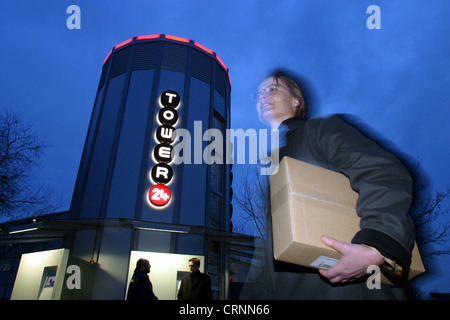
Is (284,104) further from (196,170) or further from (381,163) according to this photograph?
(196,170)

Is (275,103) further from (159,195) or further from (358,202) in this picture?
(159,195)

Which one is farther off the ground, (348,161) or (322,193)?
(348,161)

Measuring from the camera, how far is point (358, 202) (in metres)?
1.34

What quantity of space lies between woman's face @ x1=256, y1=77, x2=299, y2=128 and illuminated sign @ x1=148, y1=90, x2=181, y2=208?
1051cm

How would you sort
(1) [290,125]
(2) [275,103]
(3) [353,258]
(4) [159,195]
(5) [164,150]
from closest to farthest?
(3) [353,258] → (1) [290,125] → (2) [275,103] → (4) [159,195] → (5) [164,150]

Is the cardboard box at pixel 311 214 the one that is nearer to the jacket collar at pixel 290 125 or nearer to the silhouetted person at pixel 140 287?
the jacket collar at pixel 290 125

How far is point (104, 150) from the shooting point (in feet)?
43.5

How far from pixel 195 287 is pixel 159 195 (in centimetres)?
684

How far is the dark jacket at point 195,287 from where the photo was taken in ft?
19.0

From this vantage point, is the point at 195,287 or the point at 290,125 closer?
the point at 290,125

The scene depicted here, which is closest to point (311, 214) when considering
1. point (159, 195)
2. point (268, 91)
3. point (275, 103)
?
point (275, 103)

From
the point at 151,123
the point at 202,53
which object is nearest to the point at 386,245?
the point at 151,123

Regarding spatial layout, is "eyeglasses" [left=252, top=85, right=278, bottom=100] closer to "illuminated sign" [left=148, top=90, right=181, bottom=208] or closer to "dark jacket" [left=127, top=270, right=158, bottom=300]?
"dark jacket" [left=127, top=270, right=158, bottom=300]

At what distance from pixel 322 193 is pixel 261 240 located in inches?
33.5
